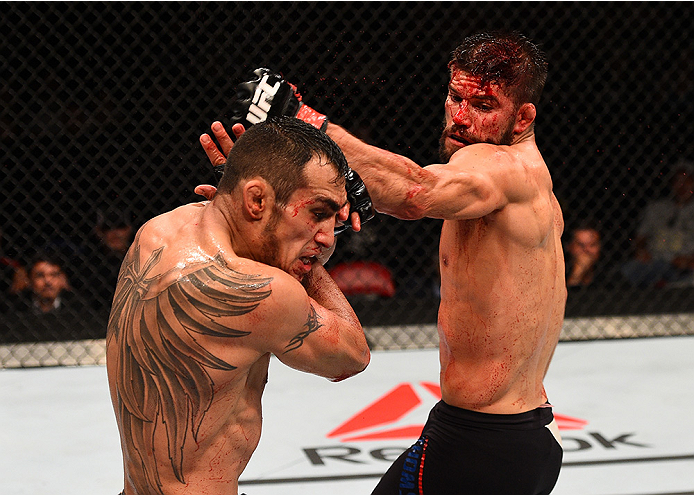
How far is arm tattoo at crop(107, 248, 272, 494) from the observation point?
44.4 inches

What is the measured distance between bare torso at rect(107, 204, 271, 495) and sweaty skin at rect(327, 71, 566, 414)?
404 millimetres

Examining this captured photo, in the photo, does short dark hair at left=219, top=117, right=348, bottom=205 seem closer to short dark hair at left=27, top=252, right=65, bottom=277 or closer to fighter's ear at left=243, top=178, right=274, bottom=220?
fighter's ear at left=243, top=178, right=274, bottom=220

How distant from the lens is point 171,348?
115cm

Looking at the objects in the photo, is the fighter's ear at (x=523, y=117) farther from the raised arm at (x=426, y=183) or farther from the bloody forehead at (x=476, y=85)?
the raised arm at (x=426, y=183)

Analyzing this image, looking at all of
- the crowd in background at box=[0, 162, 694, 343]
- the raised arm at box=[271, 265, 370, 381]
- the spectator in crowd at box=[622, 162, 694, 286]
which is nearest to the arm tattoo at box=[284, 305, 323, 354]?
the raised arm at box=[271, 265, 370, 381]

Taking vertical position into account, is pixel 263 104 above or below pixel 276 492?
above

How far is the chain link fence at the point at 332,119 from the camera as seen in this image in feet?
13.3

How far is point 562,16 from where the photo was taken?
4473 mm

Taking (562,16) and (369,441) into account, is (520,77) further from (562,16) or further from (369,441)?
(562,16)

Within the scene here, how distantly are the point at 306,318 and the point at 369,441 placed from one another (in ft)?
5.76

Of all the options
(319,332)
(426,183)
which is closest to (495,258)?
(426,183)

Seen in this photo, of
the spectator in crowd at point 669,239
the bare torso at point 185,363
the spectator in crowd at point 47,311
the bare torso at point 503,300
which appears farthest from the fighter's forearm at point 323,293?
the spectator in crowd at point 669,239

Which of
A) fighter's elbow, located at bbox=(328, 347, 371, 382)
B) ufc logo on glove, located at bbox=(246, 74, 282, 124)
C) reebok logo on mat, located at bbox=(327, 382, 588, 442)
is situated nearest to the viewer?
fighter's elbow, located at bbox=(328, 347, 371, 382)

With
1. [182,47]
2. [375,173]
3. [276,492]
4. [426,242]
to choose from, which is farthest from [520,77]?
[426,242]
